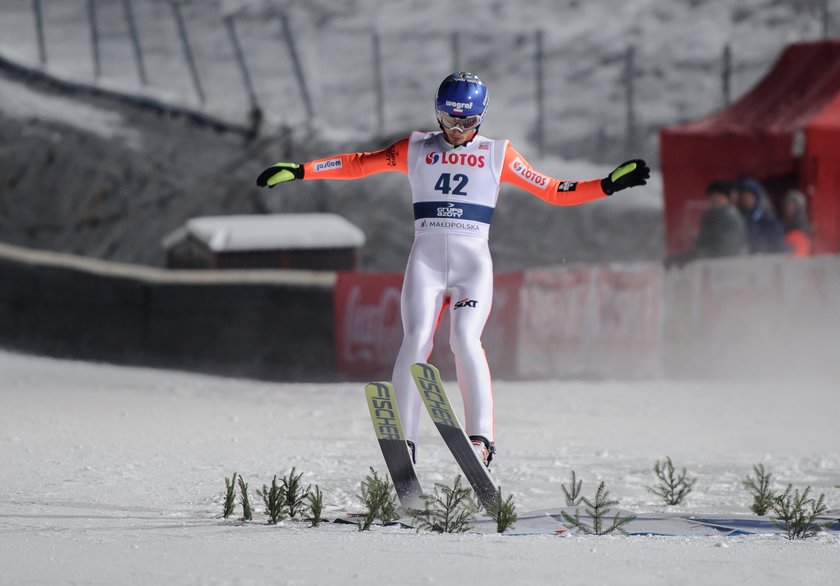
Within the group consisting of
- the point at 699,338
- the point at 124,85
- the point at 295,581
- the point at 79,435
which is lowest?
the point at 295,581

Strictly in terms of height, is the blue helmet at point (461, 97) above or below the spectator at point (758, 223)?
below

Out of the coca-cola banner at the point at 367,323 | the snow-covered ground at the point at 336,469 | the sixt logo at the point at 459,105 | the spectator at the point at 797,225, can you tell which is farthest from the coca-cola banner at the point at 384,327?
the sixt logo at the point at 459,105

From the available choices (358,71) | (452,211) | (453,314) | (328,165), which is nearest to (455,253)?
Result: (452,211)

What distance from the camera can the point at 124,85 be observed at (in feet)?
115

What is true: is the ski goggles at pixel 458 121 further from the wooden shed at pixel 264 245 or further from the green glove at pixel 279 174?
the wooden shed at pixel 264 245

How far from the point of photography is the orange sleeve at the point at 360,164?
723cm

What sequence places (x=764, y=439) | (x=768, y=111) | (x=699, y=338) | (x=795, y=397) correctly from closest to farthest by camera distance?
(x=764, y=439), (x=795, y=397), (x=699, y=338), (x=768, y=111)

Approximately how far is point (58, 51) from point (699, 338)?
90.6ft

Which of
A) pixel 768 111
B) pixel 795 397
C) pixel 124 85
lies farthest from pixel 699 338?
pixel 124 85

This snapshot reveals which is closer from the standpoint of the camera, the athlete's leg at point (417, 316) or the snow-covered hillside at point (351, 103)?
the athlete's leg at point (417, 316)

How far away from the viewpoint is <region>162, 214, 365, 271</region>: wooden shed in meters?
22.0

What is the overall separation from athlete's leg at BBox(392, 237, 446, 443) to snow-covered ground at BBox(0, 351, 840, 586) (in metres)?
0.60

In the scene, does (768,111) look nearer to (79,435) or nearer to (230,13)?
(79,435)

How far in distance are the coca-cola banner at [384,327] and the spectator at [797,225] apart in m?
3.82
